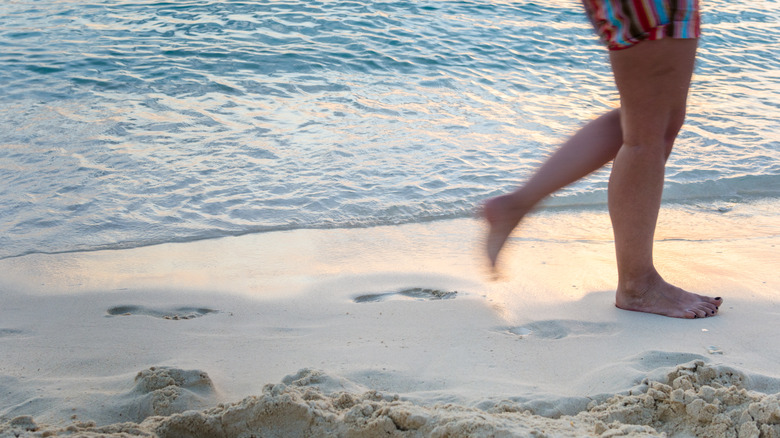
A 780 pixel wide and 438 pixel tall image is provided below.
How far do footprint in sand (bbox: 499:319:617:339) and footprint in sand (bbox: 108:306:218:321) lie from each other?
91 cm

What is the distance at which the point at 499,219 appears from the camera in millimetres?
1963

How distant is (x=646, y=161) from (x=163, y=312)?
1.46 m

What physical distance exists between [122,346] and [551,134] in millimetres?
3174

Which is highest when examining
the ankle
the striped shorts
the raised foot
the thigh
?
the striped shorts

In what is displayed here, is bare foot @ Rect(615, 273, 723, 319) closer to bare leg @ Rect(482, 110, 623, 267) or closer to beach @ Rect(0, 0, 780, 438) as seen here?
beach @ Rect(0, 0, 780, 438)

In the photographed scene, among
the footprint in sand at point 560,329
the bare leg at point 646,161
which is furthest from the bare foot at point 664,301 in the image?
the footprint in sand at point 560,329

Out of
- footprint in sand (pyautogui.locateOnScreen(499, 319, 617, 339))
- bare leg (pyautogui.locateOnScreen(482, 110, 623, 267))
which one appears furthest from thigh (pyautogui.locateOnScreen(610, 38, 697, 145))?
footprint in sand (pyautogui.locateOnScreen(499, 319, 617, 339))

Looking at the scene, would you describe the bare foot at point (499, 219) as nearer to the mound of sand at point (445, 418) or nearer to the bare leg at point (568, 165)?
the bare leg at point (568, 165)

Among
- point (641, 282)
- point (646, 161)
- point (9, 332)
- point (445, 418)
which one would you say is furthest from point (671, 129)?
point (9, 332)

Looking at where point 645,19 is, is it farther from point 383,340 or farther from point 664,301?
point 383,340

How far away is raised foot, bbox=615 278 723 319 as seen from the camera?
6.23ft

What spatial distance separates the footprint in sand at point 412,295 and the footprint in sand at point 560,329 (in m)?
0.33

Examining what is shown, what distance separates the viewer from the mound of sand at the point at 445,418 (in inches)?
48.1

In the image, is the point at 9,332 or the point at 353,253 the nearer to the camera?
the point at 9,332
